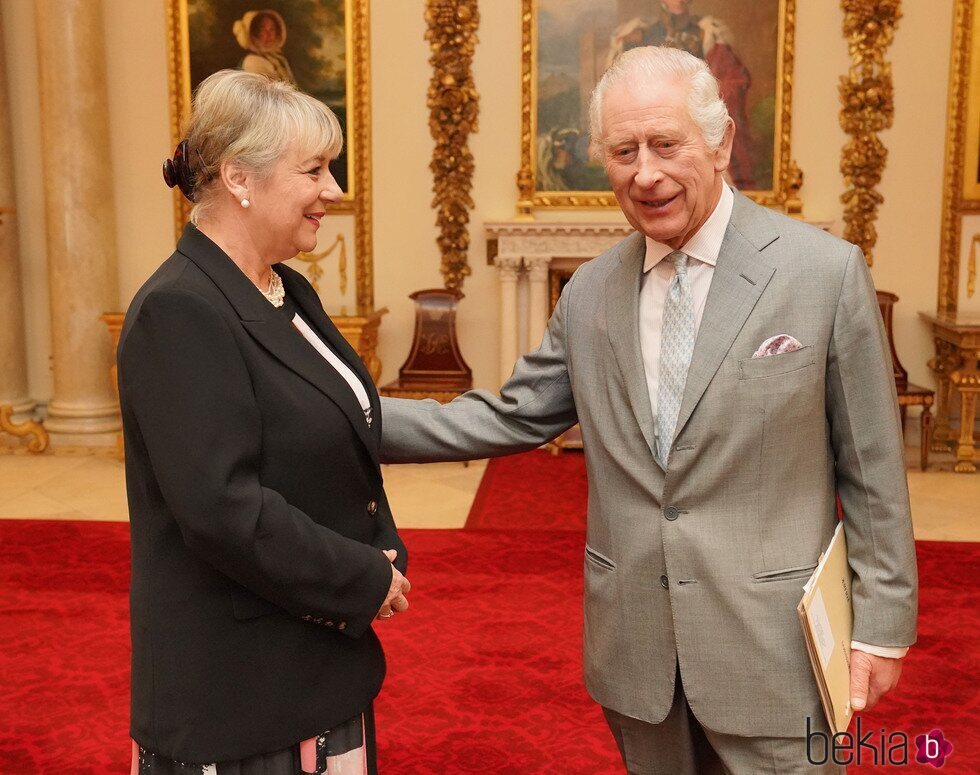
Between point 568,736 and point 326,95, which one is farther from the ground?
point 326,95

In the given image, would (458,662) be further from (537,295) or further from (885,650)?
(537,295)

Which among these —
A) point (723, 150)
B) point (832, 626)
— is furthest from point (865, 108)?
point (832, 626)

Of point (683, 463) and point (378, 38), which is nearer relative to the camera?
point (683, 463)

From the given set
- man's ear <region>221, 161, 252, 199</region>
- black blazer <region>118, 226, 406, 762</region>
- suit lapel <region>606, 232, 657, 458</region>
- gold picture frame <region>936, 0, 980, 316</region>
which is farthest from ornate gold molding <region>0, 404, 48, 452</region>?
Answer: suit lapel <region>606, 232, 657, 458</region>

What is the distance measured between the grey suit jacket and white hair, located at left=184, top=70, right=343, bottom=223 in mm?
795

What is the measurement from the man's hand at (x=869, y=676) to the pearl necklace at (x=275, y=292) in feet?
4.74

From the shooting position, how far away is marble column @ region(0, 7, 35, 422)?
9281mm

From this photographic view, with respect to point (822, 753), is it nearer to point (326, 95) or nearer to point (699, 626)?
point (699, 626)

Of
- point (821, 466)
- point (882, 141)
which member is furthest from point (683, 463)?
point (882, 141)

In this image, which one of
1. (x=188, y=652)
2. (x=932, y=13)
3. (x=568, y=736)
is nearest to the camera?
(x=188, y=652)

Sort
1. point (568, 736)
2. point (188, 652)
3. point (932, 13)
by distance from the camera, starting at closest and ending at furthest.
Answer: point (188, 652) < point (568, 736) < point (932, 13)

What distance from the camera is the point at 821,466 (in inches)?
90.8

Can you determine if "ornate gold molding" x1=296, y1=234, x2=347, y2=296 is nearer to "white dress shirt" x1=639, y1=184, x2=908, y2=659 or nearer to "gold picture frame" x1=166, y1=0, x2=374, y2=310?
"gold picture frame" x1=166, y1=0, x2=374, y2=310

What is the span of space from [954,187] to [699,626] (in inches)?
Result: 303
